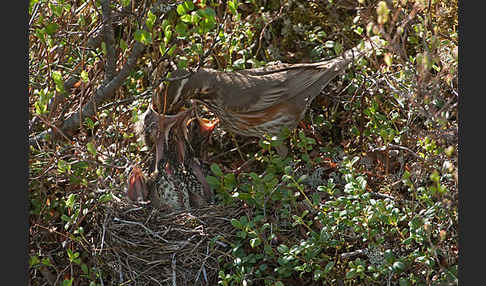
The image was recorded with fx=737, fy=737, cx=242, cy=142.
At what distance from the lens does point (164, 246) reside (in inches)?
141

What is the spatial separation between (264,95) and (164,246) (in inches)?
40.0

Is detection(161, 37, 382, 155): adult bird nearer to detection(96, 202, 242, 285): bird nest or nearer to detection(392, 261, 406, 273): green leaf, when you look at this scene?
detection(96, 202, 242, 285): bird nest

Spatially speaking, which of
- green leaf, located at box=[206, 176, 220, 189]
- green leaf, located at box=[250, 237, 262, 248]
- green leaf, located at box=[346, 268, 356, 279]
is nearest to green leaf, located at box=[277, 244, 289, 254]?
green leaf, located at box=[250, 237, 262, 248]

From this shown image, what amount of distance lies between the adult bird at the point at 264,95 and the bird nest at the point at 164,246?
56 cm

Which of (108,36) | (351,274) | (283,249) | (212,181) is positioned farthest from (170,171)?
(351,274)

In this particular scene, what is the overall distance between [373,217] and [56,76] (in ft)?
4.82

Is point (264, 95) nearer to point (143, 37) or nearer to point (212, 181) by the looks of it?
point (212, 181)

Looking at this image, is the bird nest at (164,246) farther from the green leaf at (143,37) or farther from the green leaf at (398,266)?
the green leaf at (143,37)

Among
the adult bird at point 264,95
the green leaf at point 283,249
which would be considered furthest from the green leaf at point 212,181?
the green leaf at point 283,249

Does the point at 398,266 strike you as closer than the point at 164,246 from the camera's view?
Yes

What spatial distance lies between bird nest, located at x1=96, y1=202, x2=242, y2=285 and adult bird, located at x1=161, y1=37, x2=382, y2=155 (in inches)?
22.0

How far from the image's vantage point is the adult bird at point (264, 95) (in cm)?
400

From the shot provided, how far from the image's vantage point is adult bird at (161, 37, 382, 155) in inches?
157

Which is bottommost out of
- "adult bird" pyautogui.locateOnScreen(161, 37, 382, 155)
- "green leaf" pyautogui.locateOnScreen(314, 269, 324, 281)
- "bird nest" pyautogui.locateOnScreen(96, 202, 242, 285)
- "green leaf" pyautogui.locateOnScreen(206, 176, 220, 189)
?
"bird nest" pyautogui.locateOnScreen(96, 202, 242, 285)
